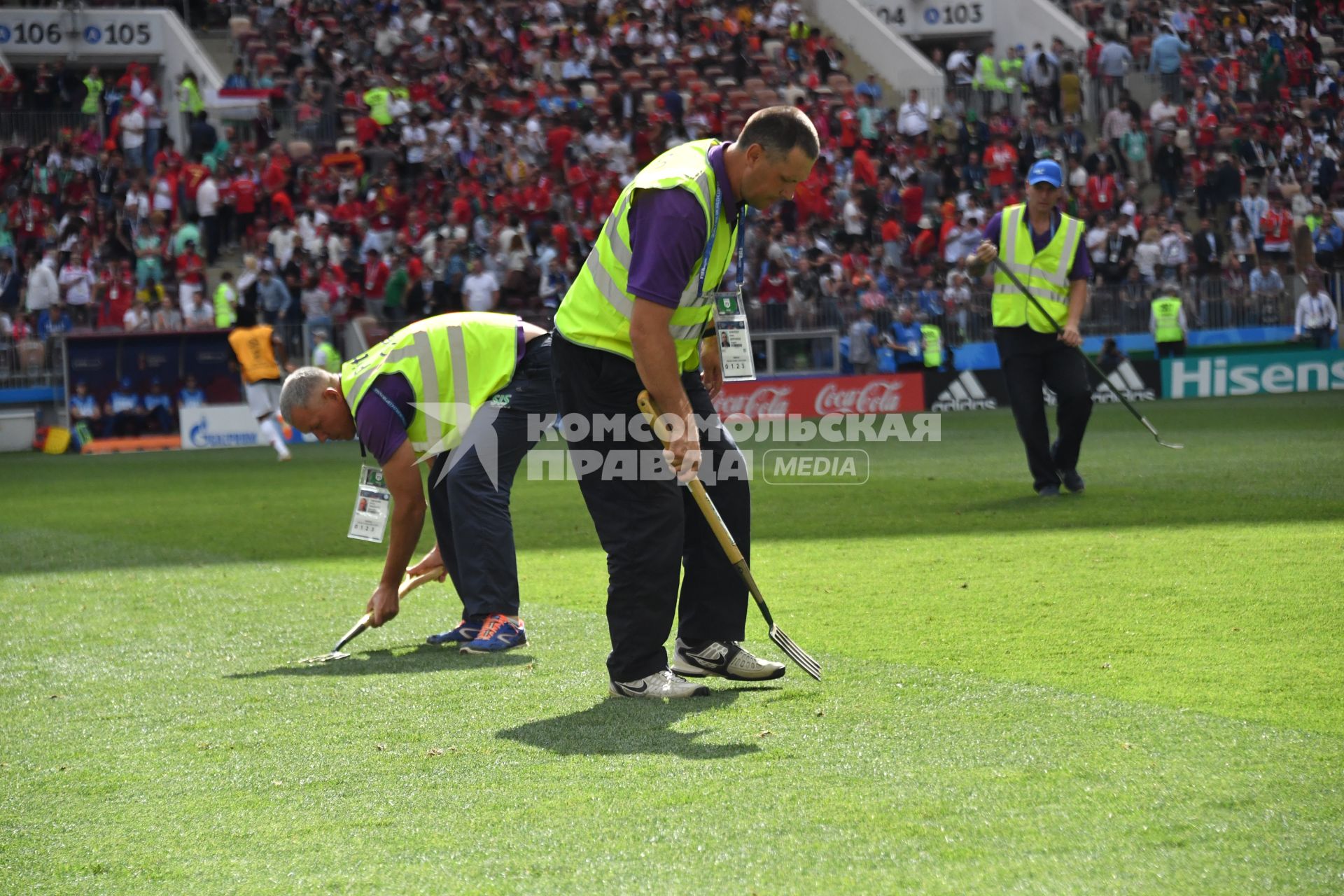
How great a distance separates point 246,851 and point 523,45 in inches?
1166

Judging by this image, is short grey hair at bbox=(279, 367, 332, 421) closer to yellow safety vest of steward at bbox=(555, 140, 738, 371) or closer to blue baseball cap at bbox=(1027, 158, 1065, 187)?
yellow safety vest of steward at bbox=(555, 140, 738, 371)

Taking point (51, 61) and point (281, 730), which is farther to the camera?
point (51, 61)

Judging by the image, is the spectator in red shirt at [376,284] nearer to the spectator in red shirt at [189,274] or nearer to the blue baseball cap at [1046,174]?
the spectator in red shirt at [189,274]

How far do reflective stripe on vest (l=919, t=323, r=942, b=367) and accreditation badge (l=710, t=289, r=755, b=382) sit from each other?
19.2 meters

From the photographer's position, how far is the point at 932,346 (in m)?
24.6

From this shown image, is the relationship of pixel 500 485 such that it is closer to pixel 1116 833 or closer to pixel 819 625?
pixel 819 625

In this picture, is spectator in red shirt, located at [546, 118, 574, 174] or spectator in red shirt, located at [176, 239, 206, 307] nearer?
spectator in red shirt, located at [176, 239, 206, 307]

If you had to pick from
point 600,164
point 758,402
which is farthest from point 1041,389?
point 600,164

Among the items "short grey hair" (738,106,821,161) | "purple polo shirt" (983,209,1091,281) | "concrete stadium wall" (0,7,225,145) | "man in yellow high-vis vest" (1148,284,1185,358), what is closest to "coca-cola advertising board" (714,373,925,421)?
"man in yellow high-vis vest" (1148,284,1185,358)

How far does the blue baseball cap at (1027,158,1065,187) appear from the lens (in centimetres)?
1062

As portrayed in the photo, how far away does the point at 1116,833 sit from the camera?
3557mm

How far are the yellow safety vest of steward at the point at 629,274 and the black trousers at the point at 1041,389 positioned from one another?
5920mm

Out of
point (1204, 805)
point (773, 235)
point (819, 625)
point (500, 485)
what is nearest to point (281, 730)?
point (500, 485)

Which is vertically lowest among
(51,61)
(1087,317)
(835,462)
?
(835,462)
